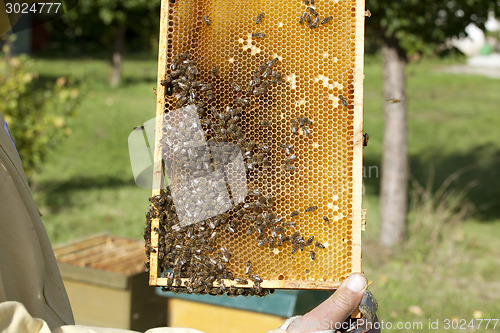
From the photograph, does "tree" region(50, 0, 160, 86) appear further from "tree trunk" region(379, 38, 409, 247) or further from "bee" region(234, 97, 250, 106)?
"bee" region(234, 97, 250, 106)

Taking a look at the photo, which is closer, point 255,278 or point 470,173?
point 255,278

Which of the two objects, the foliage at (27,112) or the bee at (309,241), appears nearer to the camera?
the bee at (309,241)

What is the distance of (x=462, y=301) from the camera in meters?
5.26

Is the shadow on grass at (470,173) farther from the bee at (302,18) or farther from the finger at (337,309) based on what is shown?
the finger at (337,309)

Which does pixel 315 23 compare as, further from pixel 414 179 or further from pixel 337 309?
pixel 414 179

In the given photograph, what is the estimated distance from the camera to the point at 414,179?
367 inches

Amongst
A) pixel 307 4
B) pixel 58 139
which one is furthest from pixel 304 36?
pixel 58 139

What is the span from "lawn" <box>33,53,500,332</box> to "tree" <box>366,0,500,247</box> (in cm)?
40

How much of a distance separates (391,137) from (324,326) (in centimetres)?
475

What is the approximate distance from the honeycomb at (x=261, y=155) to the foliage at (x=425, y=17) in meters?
3.67

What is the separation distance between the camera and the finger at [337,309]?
68.6 inches

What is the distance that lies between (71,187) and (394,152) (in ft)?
16.9

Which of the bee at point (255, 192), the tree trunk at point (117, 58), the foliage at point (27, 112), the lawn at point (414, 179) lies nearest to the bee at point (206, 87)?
the bee at point (255, 192)

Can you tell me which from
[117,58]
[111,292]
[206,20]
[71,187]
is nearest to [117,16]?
[117,58]
